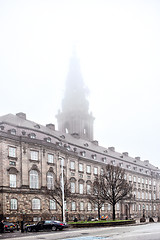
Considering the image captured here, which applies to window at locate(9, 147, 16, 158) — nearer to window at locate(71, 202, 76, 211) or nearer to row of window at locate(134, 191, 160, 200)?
window at locate(71, 202, 76, 211)

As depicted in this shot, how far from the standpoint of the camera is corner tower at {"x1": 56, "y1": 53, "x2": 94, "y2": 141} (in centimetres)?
12216

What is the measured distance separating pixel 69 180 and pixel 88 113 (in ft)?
177

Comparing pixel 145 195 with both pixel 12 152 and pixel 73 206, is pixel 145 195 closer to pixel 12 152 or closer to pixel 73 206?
pixel 73 206

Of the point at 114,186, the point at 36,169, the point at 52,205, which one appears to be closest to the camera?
the point at 114,186

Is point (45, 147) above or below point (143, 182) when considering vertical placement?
above

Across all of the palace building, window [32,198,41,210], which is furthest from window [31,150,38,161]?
window [32,198,41,210]

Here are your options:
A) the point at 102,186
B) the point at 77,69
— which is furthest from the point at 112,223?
the point at 77,69

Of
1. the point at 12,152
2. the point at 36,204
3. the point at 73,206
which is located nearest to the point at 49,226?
the point at 36,204

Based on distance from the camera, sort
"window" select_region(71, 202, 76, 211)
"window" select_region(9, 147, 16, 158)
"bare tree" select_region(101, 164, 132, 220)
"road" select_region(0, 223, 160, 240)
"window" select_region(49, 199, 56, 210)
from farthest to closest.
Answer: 1. "window" select_region(71, 202, 76, 211)
2. "window" select_region(49, 199, 56, 210)
3. "window" select_region(9, 147, 16, 158)
4. "bare tree" select_region(101, 164, 132, 220)
5. "road" select_region(0, 223, 160, 240)

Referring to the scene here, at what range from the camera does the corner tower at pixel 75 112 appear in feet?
401

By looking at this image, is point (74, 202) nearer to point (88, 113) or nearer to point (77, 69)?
point (88, 113)

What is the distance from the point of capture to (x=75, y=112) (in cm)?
12438

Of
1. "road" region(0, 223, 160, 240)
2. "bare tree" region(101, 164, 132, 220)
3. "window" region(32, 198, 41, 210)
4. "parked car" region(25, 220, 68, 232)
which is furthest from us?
"window" region(32, 198, 41, 210)

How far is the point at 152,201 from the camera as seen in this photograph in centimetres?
12100
